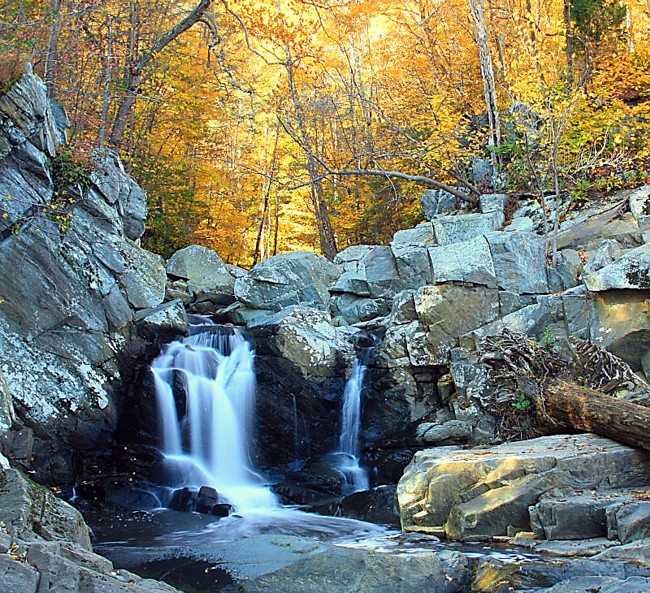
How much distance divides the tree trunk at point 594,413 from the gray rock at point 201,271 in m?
8.73

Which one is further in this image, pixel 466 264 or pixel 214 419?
pixel 466 264

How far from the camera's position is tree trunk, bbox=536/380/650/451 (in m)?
6.88

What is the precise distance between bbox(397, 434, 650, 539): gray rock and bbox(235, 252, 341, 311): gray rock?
7.18m

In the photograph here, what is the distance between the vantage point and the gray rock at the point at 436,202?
17.8m

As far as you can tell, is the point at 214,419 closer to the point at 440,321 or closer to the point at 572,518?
the point at 440,321

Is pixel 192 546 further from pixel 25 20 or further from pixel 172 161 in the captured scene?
pixel 172 161

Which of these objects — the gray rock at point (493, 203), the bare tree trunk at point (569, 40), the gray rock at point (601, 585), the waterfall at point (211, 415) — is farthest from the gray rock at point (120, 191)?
the gray rock at point (601, 585)

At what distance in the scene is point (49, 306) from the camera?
33.1 feet

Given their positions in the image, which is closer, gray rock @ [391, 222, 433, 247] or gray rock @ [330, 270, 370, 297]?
gray rock @ [330, 270, 370, 297]

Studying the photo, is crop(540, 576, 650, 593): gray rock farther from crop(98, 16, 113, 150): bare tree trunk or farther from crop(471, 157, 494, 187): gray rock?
crop(471, 157, 494, 187): gray rock

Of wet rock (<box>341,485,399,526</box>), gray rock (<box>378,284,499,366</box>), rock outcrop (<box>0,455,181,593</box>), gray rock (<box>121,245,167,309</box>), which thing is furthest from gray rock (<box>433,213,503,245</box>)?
rock outcrop (<box>0,455,181,593</box>)

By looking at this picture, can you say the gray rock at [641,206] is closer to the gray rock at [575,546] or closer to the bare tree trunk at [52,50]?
the gray rock at [575,546]

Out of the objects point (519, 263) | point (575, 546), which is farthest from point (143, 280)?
point (575, 546)

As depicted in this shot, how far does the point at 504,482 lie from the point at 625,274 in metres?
4.40
